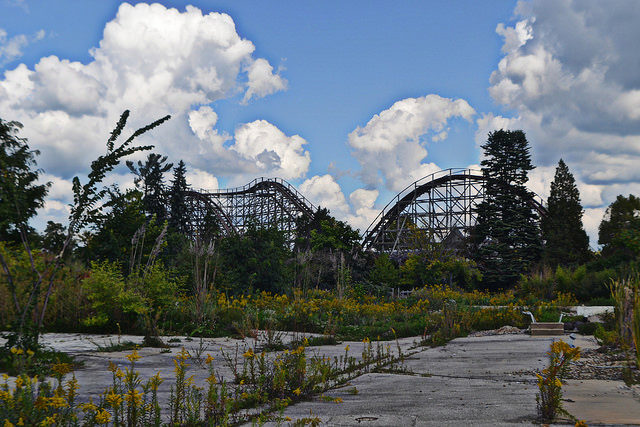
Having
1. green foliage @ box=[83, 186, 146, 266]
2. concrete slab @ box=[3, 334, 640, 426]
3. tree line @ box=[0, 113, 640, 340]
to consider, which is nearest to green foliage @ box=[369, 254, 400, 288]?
tree line @ box=[0, 113, 640, 340]

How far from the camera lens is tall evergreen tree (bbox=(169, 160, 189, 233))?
105 ft

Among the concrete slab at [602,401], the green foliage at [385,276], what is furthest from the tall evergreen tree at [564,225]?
the concrete slab at [602,401]

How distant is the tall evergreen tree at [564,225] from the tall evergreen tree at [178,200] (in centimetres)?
2149

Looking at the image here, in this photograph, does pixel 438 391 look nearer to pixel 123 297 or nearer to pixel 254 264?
pixel 123 297

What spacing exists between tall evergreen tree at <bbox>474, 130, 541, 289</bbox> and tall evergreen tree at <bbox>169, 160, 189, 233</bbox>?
1842cm

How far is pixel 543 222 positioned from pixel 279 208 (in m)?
19.4

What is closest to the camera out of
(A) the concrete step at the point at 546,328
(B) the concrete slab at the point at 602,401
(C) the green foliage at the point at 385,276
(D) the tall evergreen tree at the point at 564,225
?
(B) the concrete slab at the point at 602,401

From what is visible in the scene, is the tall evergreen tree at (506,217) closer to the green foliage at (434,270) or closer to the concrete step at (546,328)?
the green foliage at (434,270)

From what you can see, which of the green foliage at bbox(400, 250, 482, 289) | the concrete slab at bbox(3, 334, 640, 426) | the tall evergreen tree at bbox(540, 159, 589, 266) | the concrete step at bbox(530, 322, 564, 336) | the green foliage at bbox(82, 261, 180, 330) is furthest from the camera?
the tall evergreen tree at bbox(540, 159, 589, 266)

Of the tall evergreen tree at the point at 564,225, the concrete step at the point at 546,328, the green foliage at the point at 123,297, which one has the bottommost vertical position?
the concrete step at the point at 546,328

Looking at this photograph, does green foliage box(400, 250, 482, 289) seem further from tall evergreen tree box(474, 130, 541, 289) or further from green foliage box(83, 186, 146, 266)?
green foliage box(83, 186, 146, 266)

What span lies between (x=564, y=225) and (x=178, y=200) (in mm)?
23500

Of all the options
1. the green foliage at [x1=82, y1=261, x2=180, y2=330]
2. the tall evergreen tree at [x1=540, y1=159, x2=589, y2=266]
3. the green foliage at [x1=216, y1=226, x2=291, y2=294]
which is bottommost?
the green foliage at [x1=82, y1=261, x2=180, y2=330]

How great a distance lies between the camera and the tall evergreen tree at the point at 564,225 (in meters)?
29.8
